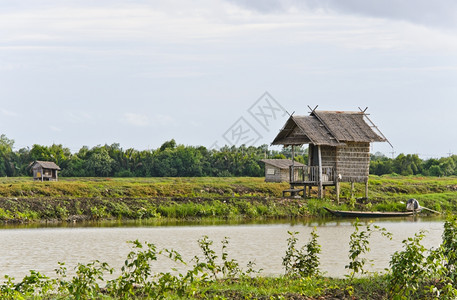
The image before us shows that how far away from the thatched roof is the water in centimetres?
615

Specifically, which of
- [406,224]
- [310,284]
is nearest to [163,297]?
[310,284]

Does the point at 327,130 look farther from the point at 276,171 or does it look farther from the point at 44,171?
the point at 44,171

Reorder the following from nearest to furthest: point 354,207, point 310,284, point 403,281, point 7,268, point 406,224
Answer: point 403,281 → point 310,284 → point 7,268 → point 406,224 → point 354,207

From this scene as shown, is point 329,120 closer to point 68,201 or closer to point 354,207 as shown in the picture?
point 354,207

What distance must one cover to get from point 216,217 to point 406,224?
674 centimetres

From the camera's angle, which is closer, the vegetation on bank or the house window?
the vegetation on bank

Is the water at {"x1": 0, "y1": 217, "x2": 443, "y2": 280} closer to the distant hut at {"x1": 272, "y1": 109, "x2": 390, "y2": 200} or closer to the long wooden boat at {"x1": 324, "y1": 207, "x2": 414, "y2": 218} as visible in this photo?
the long wooden boat at {"x1": 324, "y1": 207, "x2": 414, "y2": 218}

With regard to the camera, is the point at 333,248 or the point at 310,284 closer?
the point at 310,284

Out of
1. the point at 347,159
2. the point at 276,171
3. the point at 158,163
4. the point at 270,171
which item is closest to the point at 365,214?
the point at 347,159

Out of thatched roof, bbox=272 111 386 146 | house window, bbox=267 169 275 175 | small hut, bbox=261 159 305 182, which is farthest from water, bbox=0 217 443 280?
house window, bbox=267 169 275 175

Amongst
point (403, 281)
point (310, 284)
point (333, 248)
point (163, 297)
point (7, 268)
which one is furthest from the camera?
point (333, 248)

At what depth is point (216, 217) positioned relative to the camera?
25.6 meters

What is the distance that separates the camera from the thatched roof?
2923cm

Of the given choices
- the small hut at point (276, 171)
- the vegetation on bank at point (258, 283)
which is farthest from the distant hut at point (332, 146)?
the vegetation on bank at point (258, 283)
